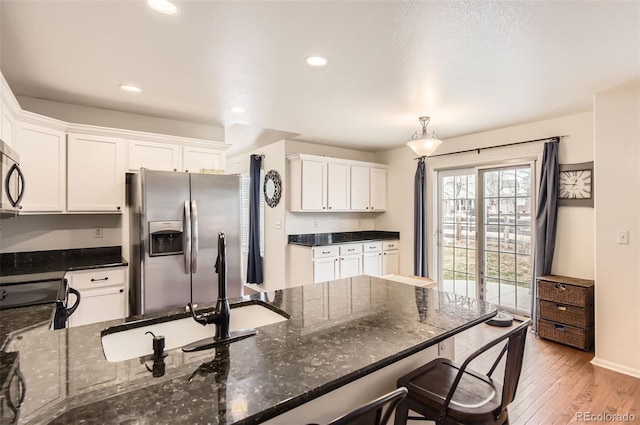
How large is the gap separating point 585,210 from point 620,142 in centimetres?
93

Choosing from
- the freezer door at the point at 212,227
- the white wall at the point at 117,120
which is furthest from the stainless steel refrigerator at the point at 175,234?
the white wall at the point at 117,120

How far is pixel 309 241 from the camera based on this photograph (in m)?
4.98

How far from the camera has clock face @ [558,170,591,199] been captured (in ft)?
11.4

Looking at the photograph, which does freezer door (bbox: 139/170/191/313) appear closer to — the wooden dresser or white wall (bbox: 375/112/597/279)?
white wall (bbox: 375/112/597/279)

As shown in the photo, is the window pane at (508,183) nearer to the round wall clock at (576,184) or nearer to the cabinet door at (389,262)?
the round wall clock at (576,184)

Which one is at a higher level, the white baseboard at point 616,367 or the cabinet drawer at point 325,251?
the cabinet drawer at point 325,251

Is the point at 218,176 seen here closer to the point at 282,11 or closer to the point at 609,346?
the point at 282,11

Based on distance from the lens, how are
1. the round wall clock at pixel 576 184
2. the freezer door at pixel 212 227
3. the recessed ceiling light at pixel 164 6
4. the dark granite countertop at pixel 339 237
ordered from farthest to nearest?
the dark granite countertop at pixel 339 237
the round wall clock at pixel 576 184
the freezer door at pixel 212 227
the recessed ceiling light at pixel 164 6

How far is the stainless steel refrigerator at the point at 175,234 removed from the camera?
295 centimetres

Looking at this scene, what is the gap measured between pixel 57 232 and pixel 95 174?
0.71 m

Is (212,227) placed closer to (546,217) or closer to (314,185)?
(314,185)

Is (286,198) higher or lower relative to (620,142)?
lower

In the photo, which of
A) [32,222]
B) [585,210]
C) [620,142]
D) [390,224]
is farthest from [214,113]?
[585,210]

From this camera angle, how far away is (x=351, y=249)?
15.9 feet
